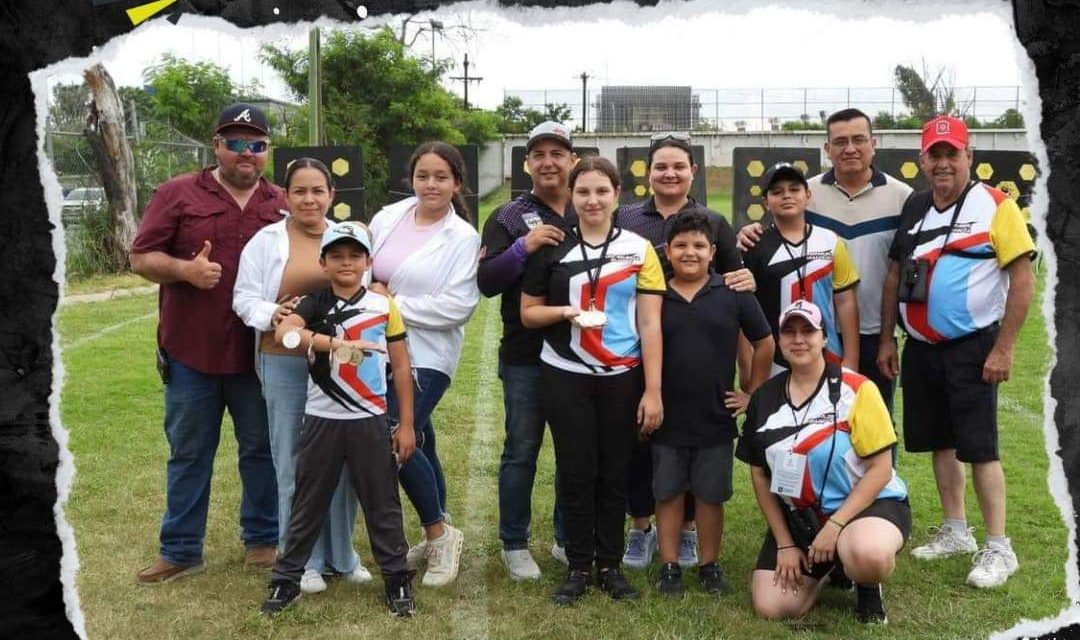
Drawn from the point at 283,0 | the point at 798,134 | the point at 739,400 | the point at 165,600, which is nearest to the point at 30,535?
the point at 283,0

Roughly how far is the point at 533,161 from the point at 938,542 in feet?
8.14

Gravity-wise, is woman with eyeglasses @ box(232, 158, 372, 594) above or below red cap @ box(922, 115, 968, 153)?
below

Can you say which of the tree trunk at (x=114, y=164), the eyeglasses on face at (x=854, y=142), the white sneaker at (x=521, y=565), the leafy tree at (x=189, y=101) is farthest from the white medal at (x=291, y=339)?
the leafy tree at (x=189, y=101)

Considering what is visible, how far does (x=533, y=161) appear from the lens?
4.02 m

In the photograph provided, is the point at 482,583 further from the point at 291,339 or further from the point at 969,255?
the point at 969,255

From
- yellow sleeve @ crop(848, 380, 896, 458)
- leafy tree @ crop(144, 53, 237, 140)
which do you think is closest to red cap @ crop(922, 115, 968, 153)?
yellow sleeve @ crop(848, 380, 896, 458)

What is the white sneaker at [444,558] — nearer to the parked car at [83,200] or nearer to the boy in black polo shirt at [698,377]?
the boy in black polo shirt at [698,377]

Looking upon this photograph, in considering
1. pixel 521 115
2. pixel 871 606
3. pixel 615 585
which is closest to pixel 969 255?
pixel 871 606

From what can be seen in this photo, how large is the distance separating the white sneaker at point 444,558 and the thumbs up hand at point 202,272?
56.9 inches

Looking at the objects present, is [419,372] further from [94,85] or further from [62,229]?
[94,85]

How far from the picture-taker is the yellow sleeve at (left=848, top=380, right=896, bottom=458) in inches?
141

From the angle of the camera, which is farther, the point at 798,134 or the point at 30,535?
the point at 798,134

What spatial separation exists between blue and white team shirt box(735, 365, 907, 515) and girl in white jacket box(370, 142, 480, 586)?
1.29 meters

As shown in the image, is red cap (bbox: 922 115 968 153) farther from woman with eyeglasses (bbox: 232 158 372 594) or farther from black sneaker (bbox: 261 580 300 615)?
black sneaker (bbox: 261 580 300 615)
